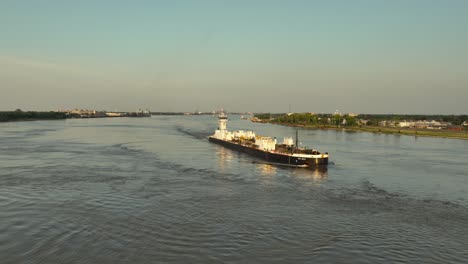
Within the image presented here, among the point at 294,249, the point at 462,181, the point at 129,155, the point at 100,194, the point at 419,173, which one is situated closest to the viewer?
the point at 294,249

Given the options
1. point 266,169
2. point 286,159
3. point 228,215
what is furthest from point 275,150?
point 228,215

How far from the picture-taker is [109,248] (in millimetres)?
17172

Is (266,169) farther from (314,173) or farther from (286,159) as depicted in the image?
(314,173)

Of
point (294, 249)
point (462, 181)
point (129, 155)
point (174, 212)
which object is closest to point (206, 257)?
point (294, 249)

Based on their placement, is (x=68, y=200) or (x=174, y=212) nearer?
(x=174, y=212)

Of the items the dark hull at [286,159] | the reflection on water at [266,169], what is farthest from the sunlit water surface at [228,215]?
the dark hull at [286,159]

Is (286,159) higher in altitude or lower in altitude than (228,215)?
→ higher

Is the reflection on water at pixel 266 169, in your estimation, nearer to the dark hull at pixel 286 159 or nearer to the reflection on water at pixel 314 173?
the dark hull at pixel 286 159

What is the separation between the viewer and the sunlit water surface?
17.0m

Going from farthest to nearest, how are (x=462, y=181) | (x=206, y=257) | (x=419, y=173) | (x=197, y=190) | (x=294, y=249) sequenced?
(x=419, y=173) < (x=462, y=181) < (x=197, y=190) < (x=294, y=249) < (x=206, y=257)

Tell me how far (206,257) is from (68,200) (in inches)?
533

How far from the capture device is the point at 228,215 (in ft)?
74.3

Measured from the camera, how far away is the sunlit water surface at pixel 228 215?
55.6 ft

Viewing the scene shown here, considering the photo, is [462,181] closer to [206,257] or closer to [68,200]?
[206,257]
